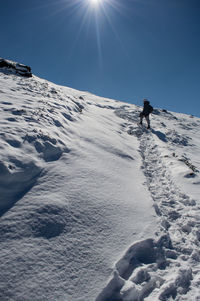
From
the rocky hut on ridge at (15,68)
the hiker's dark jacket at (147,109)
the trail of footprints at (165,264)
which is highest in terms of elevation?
the rocky hut on ridge at (15,68)

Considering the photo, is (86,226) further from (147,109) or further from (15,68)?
(15,68)

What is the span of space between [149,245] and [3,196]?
2574 mm

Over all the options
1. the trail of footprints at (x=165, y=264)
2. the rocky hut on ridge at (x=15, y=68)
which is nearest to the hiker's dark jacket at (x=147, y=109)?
the trail of footprints at (x=165, y=264)

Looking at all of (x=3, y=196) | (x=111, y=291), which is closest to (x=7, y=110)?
(x=3, y=196)

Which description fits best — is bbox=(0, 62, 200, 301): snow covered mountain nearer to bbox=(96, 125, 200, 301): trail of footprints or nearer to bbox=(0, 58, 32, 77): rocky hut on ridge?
bbox=(96, 125, 200, 301): trail of footprints

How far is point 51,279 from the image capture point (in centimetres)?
208

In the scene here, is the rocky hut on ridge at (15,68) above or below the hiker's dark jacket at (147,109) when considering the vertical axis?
above

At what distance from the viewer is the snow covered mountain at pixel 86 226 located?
6.98 ft

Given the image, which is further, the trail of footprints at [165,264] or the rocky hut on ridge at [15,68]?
the rocky hut on ridge at [15,68]

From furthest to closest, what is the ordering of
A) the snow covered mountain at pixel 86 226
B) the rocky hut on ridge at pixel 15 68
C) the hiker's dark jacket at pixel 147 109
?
the rocky hut on ridge at pixel 15 68 → the hiker's dark jacket at pixel 147 109 → the snow covered mountain at pixel 86 226

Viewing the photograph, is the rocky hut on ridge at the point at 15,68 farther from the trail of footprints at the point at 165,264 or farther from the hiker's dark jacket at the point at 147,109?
the trail of footprints at the point at 165,264

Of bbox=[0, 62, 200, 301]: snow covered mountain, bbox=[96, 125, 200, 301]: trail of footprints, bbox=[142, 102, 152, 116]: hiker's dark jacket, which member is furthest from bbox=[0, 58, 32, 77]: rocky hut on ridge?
bbox=[96, 125, 200, 301]: trail of footprints

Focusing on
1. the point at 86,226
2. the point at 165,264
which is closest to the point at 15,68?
the point at 86,226

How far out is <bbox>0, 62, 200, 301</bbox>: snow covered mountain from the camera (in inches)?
83.8
